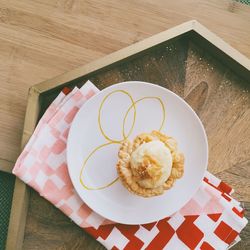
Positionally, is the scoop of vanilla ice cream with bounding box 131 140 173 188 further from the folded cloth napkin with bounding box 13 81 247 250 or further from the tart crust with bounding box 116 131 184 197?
the folded cloth napkin with bounding box 13 81 247 250

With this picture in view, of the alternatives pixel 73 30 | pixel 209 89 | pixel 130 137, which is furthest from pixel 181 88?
pixel 73 30

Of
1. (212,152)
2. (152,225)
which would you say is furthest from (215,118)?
(152,225)

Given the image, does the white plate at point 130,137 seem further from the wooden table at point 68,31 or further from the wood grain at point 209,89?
the wooden table at point 68,31

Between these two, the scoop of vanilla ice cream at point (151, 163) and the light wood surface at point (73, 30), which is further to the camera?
the light wood surface at point (73, 30)

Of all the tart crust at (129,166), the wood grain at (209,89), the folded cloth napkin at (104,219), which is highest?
the wood grain at (209,89)

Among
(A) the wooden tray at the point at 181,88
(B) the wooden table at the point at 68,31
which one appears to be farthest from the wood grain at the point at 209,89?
(B) the wooden table at the point at 68,31

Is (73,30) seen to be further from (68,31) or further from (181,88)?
(181,88)

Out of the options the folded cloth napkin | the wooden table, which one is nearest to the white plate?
the folded cloth napkin
